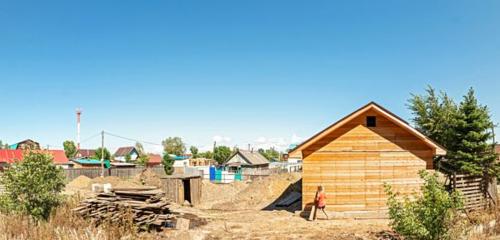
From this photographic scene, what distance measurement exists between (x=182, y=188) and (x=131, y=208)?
1322 centimetres

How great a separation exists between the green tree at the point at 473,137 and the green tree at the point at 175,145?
99.8 metres

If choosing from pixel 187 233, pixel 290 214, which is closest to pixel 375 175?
pixel 290 214

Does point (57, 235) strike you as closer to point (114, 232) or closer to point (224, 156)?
point (114, 232)

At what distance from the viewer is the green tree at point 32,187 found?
13.3 meters

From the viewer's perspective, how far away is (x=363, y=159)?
61.2 ft

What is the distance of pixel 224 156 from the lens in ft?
305

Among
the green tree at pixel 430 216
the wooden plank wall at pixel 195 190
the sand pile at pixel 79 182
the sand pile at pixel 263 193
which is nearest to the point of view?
the green tree at pixel 430 216

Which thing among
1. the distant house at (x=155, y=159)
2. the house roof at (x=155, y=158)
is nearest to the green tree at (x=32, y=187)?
the distant house at (x=155, y=159)

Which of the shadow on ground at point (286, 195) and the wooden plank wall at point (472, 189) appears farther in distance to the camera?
the shadow on ground at point (286, 195)

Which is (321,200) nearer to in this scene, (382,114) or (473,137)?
(382,114)

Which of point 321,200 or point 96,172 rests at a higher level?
point 321,200

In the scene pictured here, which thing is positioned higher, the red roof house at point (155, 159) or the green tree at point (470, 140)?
the green tree at point (470, 140)

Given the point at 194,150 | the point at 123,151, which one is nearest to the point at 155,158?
the point at 123,151

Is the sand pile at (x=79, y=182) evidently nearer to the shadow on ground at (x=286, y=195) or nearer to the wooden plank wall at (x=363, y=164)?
the shadow on ground at (x=286, y=195)
